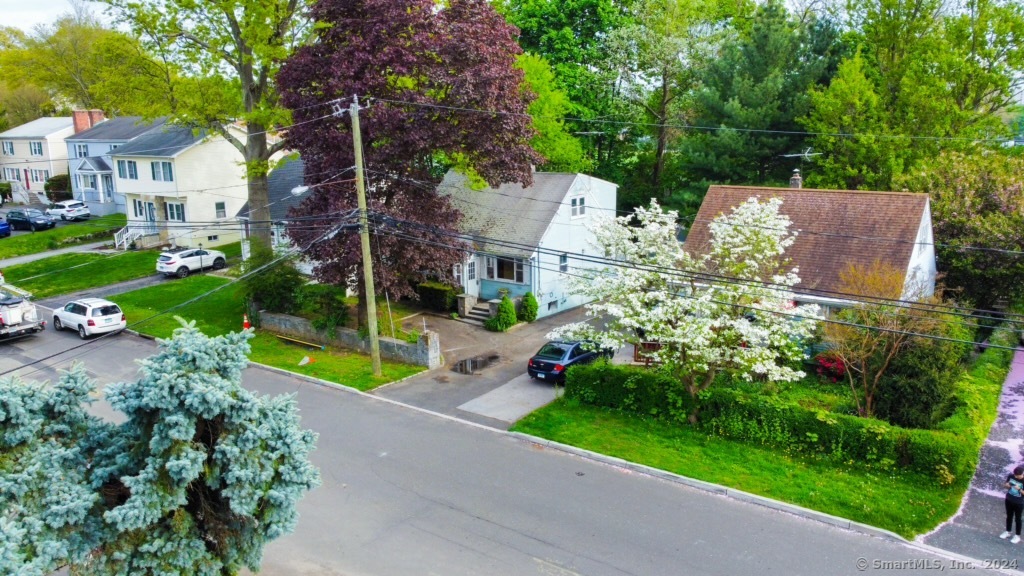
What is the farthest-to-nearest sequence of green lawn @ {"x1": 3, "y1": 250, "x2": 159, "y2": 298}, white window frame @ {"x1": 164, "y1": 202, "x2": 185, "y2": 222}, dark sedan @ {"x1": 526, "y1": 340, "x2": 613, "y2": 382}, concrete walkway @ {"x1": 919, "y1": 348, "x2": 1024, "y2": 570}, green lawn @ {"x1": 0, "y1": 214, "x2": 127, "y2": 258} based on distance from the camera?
1. white window frame @ {"x1": 164, "y1": 202, "x2": 185, "y2": 222}
2. green lawn @ {"x1": 0, "y1": 214, "x2": 127, "y2": 258}
3. green lawn @ {"x1": 3, "y1": 250, "x2": 159, "y2": 298}
4. dark sedan @ {"x1": 526, "y1": 340, "x2": 613, "y2": 382}
5. concrete walkway @ {"x1": 919, "y1": 348, "x2": 1024, "y2": 570}

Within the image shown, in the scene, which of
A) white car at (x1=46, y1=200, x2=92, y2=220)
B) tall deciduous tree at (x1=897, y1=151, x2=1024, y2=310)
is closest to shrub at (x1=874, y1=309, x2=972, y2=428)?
tall deciduous tree at (x1=897, y1=151, x2=1024, y2=310)

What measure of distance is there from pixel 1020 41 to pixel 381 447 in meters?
33.8

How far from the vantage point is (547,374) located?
75.1 ft

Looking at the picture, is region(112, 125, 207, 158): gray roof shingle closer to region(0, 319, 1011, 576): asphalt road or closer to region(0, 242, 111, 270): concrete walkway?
region(0, 242, 111, 270): concrete walkway

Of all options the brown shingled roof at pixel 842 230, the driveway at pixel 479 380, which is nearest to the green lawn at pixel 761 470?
the driveway at pixel 479 380

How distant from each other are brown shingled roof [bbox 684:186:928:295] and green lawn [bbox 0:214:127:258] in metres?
34.9

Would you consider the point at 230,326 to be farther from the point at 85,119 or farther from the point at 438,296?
the point at 85,119

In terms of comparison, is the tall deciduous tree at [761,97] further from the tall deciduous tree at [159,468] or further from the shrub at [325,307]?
the tall deciduous tree at [159,468]

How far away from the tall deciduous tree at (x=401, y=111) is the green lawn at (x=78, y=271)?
54.4 ft

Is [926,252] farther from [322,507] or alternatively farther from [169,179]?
[169,179]

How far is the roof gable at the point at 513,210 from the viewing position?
30359 millimetres

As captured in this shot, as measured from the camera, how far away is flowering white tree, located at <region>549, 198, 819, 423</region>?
57.9ft

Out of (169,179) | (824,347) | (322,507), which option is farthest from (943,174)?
(169,179)

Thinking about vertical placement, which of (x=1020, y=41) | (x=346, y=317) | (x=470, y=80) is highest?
(x=1020, y=41)
